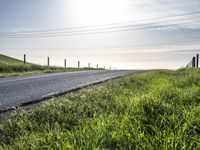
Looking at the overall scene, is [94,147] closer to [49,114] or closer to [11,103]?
[49,114]

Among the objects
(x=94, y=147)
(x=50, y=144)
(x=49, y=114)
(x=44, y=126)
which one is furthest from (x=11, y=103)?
(x=94, y=147)

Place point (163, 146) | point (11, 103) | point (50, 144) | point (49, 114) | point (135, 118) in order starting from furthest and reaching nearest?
1. point (11, 103)
2. point (49, 114)
3. point (135, 118)
4. point (50, 144)
5. point (163, 146)

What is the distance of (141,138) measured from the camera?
4.35m

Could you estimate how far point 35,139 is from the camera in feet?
14.2

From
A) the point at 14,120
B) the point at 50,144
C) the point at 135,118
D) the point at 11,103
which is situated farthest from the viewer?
the point at 11,103

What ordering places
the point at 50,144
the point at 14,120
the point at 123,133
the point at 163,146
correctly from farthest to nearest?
1. the point at 14,120
2. the point at 123,133
3. the point at 50,144
4. the point at 163,146

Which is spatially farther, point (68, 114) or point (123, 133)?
point (68, 114)

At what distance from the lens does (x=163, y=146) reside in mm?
3793

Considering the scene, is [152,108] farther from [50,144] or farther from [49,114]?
[50,144]

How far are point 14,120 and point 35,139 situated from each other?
1466mm

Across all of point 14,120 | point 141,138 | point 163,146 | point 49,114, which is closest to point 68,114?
point 49,114

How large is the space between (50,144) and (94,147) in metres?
0.61

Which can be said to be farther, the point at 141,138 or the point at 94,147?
the point at 141,138

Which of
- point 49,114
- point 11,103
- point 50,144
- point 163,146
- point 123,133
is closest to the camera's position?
point 163,146
